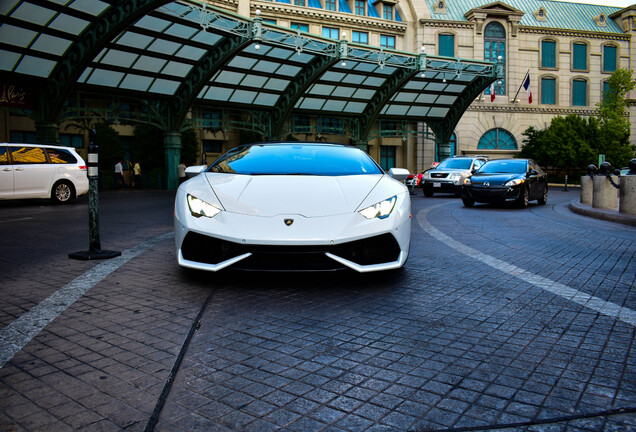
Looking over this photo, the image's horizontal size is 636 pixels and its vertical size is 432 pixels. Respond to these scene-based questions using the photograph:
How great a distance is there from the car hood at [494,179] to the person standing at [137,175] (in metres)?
21.9

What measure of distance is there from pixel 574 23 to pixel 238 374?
55.0m

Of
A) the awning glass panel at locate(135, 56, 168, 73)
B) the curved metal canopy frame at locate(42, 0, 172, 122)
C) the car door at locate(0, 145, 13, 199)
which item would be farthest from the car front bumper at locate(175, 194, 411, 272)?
the awning glass panel at locate(135, 56, 168, 73)

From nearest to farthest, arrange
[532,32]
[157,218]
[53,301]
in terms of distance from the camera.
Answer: [53,301]
[157,218]
[532,32]

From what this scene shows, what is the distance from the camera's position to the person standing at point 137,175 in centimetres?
3099

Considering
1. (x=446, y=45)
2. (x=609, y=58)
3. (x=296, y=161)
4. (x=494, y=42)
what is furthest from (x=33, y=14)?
(x=609, y=58)

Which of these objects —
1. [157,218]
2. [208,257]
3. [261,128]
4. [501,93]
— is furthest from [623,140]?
[208,257]

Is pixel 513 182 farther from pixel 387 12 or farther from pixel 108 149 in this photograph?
pixel 387 12

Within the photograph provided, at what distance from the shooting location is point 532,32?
46.2 metres

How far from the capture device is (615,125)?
132 feet

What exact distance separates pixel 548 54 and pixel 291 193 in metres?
49.2

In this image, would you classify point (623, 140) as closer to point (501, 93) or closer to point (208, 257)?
point (501, 93)

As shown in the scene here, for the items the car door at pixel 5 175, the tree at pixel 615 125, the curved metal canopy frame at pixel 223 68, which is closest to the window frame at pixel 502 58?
the tree at pixel 615 125

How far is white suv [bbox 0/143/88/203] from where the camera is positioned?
14.9m

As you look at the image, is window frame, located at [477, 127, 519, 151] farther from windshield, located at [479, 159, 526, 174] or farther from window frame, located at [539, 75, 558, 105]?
windshield, located at [479, 159, 526, 174]
